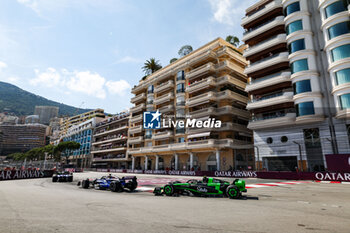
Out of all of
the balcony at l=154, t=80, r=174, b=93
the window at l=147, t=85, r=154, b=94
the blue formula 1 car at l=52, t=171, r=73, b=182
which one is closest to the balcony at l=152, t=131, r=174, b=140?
the balcony at l=154, t=80, r=174, b=93

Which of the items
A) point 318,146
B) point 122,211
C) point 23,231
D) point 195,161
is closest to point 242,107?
point 195,161

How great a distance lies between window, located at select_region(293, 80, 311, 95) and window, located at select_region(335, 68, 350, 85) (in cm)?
294

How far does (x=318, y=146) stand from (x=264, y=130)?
6.87 meters

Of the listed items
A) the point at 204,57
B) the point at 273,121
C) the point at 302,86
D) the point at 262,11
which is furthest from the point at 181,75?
the point at 302,86

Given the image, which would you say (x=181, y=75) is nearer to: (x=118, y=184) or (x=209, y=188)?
(x=118, y=184)

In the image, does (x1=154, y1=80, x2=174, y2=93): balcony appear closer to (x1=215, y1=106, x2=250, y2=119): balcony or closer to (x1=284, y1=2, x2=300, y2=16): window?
(x1=215, y1=106, x2=250, y2=119): balcony

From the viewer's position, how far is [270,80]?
30906 millimetres

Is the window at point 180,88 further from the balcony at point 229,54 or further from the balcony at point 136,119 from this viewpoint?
the balcony at point 136,119

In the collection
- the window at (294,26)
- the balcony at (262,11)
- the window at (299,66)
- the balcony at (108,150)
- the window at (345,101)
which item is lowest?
the balcony at (108,150)

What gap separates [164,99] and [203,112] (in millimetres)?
12912

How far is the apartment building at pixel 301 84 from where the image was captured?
968 inches

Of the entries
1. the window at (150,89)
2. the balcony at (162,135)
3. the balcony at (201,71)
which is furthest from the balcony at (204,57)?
the balcony at (162,135)

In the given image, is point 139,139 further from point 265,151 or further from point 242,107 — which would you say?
point 265,151

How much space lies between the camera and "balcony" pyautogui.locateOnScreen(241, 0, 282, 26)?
32406mm
